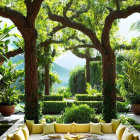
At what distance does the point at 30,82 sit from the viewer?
1138 cm

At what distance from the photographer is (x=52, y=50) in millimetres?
22891

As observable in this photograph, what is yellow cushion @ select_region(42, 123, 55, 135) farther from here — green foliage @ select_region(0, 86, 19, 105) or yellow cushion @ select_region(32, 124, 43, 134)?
green foliage @ select_region(0, 86, 19, 105)

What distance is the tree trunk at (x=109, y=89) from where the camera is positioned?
1251cm

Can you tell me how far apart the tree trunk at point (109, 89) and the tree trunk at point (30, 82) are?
10.2 ft

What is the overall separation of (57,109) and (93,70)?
455 inches

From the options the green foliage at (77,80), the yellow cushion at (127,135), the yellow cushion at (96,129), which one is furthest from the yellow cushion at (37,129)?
the green foliage at (77,80)

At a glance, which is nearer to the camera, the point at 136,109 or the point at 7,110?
the point at 7,110

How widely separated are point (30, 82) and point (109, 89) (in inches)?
138

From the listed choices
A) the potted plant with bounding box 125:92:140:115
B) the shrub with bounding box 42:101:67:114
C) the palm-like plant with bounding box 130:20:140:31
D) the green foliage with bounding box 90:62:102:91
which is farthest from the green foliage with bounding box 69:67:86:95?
the palm-like plant with bounding box 130:20:140:31

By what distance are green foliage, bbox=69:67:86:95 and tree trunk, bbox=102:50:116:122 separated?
15799 mm

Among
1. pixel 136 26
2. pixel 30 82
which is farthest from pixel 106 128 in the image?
pixel 136 26

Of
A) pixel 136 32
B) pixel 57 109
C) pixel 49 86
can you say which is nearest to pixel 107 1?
pixel 136 32

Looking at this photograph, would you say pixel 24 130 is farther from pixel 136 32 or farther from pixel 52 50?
pixel 52 50

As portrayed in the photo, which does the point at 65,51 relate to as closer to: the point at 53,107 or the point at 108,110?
the point at 53,107
